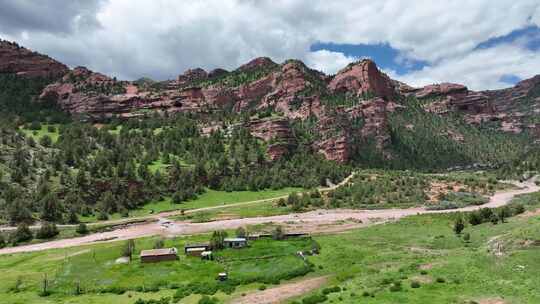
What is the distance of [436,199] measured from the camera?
120000mm

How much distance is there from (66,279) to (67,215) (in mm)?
48323

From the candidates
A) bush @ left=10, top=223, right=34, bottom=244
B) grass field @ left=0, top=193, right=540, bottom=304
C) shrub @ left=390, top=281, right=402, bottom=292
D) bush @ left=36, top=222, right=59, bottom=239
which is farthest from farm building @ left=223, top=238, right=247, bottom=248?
bush @ left=10, top=223, right=34, bottom=244

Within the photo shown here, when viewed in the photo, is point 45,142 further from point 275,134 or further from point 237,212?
point 275,134

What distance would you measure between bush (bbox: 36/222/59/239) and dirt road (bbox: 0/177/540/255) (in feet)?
11.4

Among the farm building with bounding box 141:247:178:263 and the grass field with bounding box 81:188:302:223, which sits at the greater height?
the grass field with bounding box 81:188:302:223

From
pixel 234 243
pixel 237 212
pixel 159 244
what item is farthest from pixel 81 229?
pixel 234 243

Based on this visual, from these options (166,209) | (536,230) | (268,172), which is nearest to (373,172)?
(268,172)

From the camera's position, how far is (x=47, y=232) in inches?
3337

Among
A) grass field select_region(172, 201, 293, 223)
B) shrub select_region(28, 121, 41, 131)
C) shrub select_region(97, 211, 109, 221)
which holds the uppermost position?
shrub select_region(28, 121, 41, 131)

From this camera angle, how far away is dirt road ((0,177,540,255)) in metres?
82.6

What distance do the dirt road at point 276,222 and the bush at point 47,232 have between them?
3477 mm

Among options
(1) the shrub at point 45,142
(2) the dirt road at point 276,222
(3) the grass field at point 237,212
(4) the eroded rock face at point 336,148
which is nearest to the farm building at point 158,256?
(2) the dirt road at point 276,222

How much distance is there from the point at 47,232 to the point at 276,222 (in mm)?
48050

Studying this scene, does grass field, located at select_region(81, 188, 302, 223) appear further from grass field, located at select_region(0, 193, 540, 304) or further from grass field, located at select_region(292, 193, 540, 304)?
grass field, located at select_region(292, 193, 540, 304)
